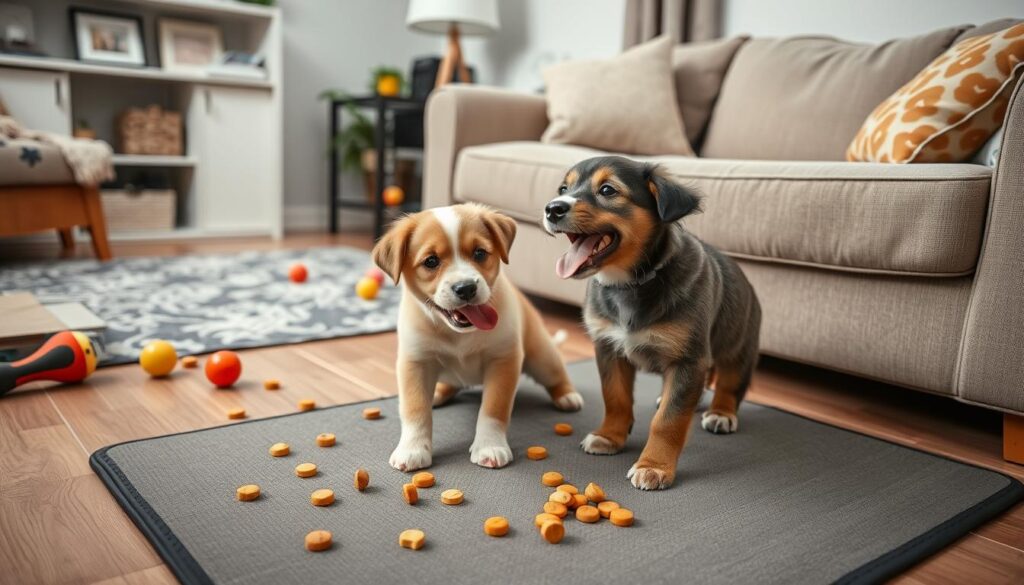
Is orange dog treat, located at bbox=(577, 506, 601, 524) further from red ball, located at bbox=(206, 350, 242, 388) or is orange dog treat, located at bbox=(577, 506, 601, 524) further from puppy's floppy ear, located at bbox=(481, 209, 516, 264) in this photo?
red ball, located at bbox=(206, 350, 242, 388)

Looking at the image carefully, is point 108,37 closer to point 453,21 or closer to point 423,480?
point 453,21

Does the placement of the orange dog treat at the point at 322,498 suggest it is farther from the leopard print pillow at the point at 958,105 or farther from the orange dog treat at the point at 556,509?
the leopard print pillow at the point at 958,105

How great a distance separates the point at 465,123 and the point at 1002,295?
223cm

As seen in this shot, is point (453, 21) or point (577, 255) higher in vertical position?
point (453, 21)

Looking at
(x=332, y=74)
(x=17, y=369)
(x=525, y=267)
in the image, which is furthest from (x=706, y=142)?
(x=332, y=74)

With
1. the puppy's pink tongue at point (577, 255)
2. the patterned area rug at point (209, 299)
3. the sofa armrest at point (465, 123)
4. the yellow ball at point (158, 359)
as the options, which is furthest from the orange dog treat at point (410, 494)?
the sofa armrest at point (465, 123)

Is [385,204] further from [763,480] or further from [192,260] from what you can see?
[763,480]

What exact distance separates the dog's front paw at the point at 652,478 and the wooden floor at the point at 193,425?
41cm

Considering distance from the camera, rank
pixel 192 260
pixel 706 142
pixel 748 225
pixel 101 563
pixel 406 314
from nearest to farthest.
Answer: pixel 101 563, pixel 406 314, pixel 748 225, pixel 706 142, pixel 192 260

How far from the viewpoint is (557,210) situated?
4.77ft

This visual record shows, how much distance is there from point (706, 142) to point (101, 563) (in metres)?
2.98

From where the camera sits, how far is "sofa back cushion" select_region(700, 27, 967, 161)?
2.77 metres

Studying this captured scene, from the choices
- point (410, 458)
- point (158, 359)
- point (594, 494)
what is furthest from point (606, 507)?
point (158, 359)

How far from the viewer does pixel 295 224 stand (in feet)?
18.5
